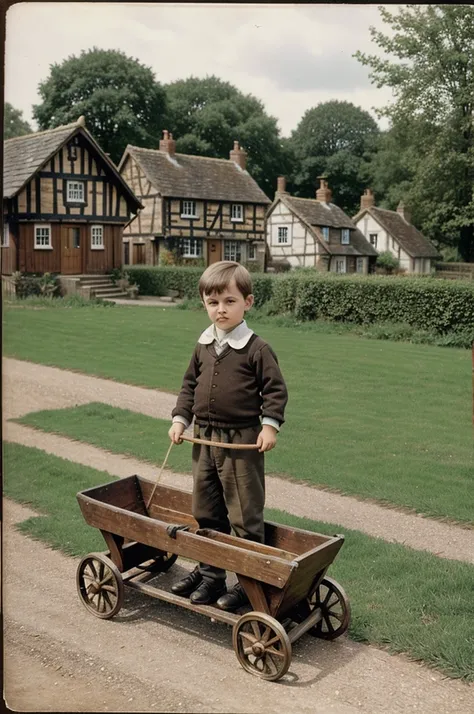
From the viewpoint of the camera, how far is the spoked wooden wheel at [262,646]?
337cm

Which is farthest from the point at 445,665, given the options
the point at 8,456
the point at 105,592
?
the point at 8,456

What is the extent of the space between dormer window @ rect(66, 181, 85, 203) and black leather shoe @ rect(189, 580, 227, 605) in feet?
77.3

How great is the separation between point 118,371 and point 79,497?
796 centimetres

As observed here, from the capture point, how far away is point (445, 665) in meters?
3.50

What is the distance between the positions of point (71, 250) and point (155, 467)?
20.5 m

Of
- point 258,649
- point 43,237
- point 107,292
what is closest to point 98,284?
point 107,292

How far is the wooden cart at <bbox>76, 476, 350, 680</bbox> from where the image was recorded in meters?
3.46

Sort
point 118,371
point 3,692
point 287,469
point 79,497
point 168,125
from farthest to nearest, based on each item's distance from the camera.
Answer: point 168,125
point 118,371
point 287,469
point 79,497
point 3,692

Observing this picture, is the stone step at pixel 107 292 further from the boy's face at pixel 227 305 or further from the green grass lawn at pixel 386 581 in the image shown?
the boy's face at pixel 227 305

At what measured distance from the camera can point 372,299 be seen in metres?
19.4

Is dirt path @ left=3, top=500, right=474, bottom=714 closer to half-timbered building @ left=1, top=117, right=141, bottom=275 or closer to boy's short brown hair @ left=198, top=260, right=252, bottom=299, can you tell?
boy's short brown hair @ left=198, top=260, right=252, bottom=299

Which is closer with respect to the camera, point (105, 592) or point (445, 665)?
point (445, 665)

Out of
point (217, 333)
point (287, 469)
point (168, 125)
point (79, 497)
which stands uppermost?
point (168, 125)

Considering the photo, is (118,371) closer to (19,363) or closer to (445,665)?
(19,363)
